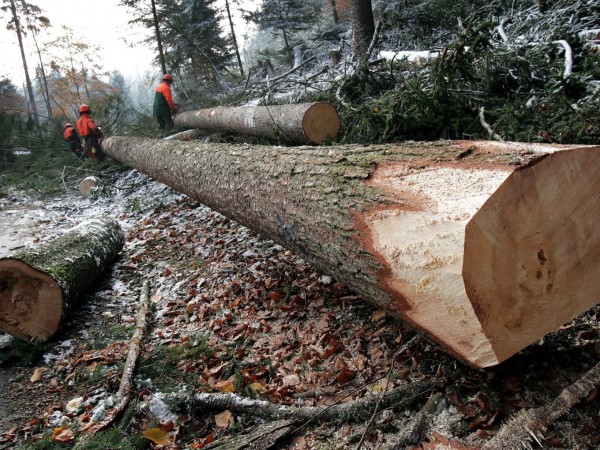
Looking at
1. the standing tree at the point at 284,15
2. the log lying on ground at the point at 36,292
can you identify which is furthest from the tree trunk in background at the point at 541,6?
the standing tree at the point at 284,15

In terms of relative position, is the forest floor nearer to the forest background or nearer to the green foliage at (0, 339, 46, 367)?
the green foliage at (0, 339, 46, 367)

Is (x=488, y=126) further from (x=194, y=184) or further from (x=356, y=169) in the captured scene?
(x=194, y=184)

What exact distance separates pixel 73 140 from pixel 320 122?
7733 mm

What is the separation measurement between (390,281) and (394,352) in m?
0.79

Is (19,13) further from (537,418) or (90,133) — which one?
(537,418)


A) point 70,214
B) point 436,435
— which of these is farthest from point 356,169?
point 70,214

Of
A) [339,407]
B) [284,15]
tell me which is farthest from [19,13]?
[339,407]

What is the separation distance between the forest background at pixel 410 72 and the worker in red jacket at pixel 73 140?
15.0 inches

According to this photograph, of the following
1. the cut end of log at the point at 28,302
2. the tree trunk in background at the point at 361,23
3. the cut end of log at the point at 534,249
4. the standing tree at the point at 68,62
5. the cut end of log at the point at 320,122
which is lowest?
the cut end of log at the point at 28,302

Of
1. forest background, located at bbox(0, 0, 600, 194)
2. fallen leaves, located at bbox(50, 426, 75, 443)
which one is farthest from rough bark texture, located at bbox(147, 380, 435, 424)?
forest background, located at bbox(0, 0, 600, 194)

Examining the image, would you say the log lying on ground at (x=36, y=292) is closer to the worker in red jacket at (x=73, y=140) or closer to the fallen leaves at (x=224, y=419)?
the fallen leaves at (x=224, y=419)

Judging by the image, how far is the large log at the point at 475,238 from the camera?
146 centimetres

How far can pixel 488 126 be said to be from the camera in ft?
12.2

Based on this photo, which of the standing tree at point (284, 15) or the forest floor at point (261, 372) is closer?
the forest floor at point (261, 372)
